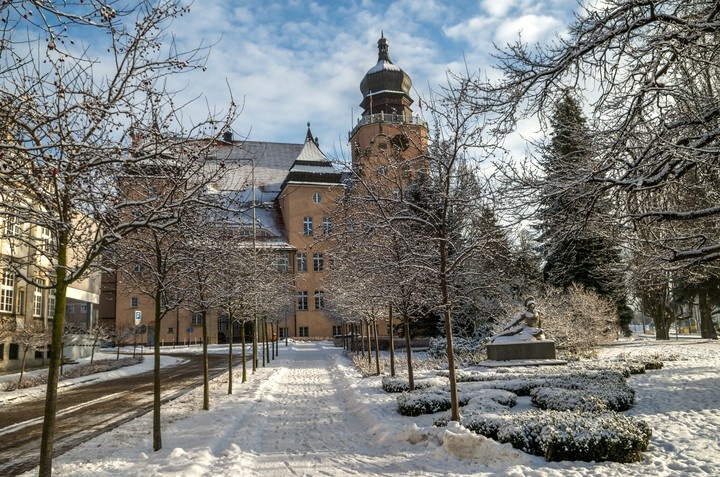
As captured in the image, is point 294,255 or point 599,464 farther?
point 294,255

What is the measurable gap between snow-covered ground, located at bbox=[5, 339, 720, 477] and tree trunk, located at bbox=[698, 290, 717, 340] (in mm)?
26498

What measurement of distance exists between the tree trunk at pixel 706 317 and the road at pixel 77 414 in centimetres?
3379

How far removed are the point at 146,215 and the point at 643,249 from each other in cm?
977

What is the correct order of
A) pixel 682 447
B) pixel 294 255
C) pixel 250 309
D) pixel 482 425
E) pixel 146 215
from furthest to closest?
pixel 294 255
pixel 250 309
pixel 482 425
pixel 682 447
pixel 146 215

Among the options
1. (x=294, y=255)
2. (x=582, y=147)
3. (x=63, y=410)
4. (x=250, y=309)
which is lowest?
(x=63, y=410)

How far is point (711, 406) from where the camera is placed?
1156 centimetres

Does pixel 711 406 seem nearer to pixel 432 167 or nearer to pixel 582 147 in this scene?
pixel 582 147

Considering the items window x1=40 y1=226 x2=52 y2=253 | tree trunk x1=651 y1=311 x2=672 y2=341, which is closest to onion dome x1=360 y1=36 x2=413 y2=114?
tree trunk x1=651 y1=311 x2=672 y2=341

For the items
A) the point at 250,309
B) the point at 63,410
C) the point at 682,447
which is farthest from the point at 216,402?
the point at 682,447

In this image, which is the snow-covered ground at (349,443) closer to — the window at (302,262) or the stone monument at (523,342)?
the stone monument at (523,342)

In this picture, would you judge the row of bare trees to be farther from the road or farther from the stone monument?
the stone monument

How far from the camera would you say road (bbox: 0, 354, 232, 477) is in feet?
33.2

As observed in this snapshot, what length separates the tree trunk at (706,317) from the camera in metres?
38.1

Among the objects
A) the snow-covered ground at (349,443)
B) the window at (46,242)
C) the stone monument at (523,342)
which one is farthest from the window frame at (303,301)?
the window at (46,242)
